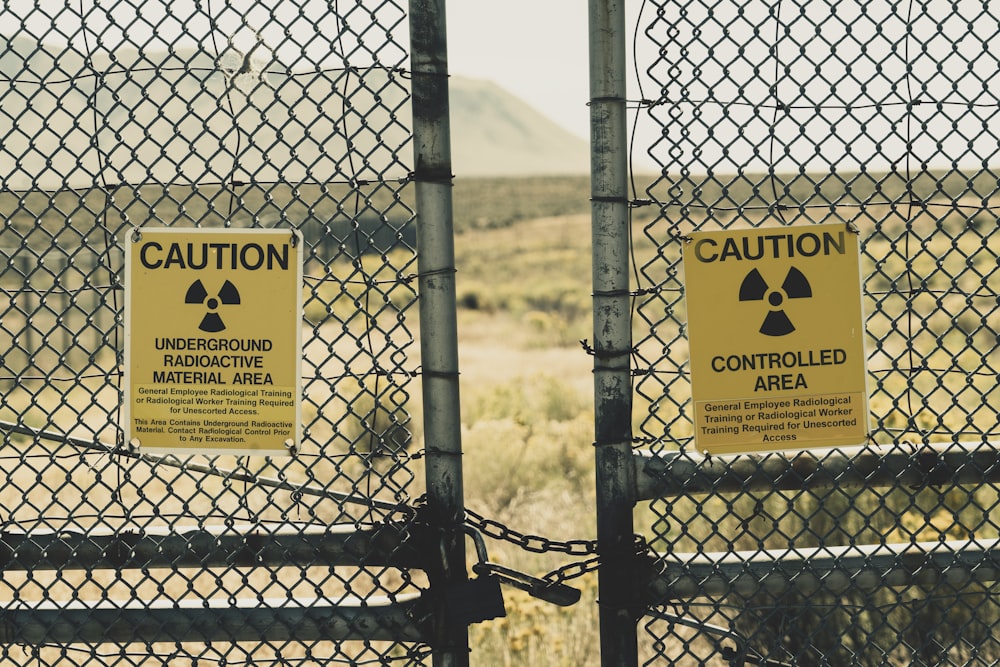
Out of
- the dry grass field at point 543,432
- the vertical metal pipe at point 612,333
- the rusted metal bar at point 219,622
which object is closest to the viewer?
the vertical metal pipe at point 612,333

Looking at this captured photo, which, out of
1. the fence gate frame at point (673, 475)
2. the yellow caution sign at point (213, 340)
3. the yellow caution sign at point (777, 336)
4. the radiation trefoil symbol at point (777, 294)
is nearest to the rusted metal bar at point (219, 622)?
the yellow caution sign at point (213, 340)

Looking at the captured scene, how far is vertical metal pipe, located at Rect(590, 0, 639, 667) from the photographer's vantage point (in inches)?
90.5

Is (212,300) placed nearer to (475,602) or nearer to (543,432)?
(475,602)

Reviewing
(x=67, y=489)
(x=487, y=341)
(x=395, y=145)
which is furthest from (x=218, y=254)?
(x=487, y=341)

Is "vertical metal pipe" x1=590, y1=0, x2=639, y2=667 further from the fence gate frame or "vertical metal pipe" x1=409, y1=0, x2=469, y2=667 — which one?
"vertical metal pipe" x1=409, y1=0, x2=469, y2=667

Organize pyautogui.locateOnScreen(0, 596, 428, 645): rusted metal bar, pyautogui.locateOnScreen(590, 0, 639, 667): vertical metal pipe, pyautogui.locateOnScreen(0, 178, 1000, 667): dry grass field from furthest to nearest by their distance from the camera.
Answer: pyautogui.locateOnScreen(0, 178, 1000, 667): dry grass field → pyautogui.locateOnScreen(0, 596, 428, 645): rusted metal bar → pyautogui.locateOnScreen(590, 0, 639, 667): vertical metal pipe

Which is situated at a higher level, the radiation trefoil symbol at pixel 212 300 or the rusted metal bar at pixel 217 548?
the radiation trefoil symbol at pixel 212 300

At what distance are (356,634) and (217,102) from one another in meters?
1.37

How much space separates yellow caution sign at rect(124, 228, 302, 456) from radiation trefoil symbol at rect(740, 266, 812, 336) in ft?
3.67

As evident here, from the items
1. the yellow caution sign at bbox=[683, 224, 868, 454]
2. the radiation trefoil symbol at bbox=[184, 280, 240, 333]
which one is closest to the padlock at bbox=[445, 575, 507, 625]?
the yellow caution sign at bbox=[683, 224, 868, 454]

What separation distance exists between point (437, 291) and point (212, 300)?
57cm

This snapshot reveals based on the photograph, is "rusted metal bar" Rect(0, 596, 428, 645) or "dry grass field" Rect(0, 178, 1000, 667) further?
"dry grass field" Rect(0, 178, 1000, 667)

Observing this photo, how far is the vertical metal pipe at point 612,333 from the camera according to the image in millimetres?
2299

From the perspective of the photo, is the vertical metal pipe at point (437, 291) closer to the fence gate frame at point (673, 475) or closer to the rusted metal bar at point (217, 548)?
the rusted metal bar at point (217, 548)
